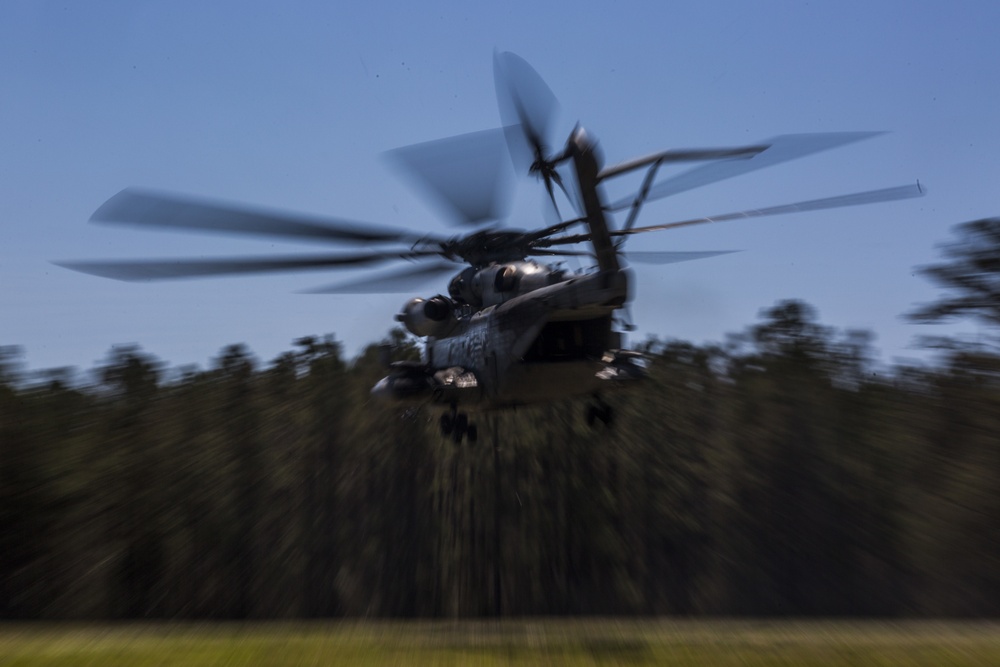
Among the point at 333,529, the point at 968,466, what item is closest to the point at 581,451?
the point at 333,529

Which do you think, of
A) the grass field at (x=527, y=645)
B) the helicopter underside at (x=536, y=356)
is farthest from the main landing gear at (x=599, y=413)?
the grass field at (x=527, y=645)

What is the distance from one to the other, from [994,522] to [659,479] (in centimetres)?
1699

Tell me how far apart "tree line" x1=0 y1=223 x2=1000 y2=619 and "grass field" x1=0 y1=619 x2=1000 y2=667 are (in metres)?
24.9

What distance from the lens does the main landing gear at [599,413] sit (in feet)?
44.5

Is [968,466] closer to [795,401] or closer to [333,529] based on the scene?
[795,401]

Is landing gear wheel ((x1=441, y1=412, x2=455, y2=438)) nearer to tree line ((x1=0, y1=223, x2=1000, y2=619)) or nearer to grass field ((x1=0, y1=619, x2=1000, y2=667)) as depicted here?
grass field ((x1=0, y1=619, x2=1000, y2=667))

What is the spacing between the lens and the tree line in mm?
35125

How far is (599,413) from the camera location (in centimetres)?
1361

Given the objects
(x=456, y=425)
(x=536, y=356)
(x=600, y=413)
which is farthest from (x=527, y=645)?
(x=456, y=425)

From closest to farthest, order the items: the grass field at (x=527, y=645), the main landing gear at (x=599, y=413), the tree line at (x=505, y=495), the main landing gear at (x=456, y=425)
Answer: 1. the grass field at (x=527, y=645)
2. the main landing gear at (x=599, y=413)
3. the main landing gear at (x=456, y=425)
4. the tree line at (x=505, y=495)

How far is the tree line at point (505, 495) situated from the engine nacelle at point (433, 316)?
65.9 ft

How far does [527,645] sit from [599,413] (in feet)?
20.9

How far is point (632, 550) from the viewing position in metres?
47.1

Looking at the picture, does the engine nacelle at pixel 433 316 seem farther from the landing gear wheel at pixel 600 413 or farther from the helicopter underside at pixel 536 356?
the landing gear wheel at pixel 600 413
